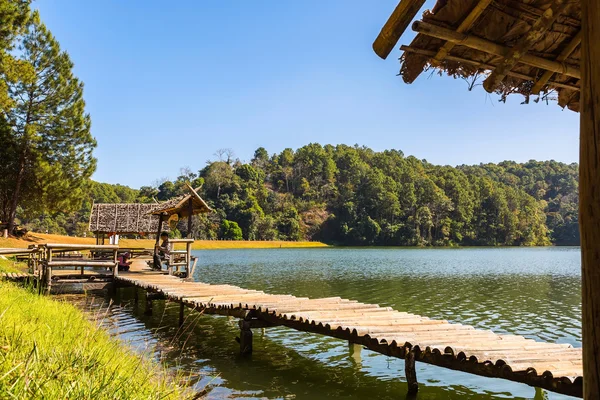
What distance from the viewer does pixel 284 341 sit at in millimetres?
10273

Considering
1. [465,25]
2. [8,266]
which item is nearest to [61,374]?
[465,25]

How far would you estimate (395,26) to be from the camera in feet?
10.5

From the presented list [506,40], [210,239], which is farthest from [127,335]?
[210,239]

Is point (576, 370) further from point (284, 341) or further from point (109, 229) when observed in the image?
point (109, 229)

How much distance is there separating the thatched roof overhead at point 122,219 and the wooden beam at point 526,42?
25.7 meters

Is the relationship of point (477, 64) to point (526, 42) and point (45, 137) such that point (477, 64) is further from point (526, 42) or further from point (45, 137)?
point (45, 137)

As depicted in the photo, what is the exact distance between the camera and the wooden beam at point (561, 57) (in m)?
3.75

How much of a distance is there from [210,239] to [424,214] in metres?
43.2

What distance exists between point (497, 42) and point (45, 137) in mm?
35307

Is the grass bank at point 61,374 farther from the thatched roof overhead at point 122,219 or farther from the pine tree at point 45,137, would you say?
the pine tree at point 45,137

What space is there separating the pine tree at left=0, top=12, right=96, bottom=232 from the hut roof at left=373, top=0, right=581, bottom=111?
3360cm

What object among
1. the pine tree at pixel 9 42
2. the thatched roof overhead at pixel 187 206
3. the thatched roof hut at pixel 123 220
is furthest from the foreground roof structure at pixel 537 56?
the thatched roof hut at pixel 123 220

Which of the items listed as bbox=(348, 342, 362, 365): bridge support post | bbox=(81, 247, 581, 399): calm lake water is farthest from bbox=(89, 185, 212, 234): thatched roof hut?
bbox=(348, 342, 362, 365): bridge support post

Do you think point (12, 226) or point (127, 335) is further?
point (12, 226)
